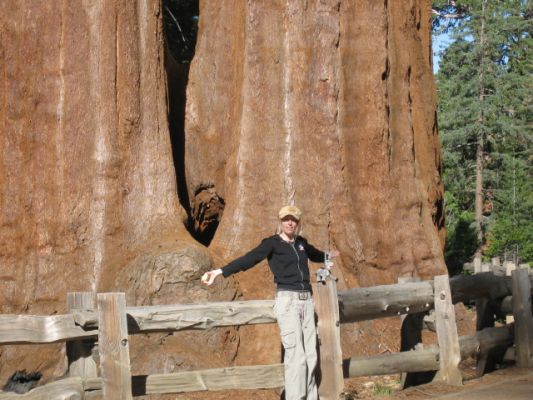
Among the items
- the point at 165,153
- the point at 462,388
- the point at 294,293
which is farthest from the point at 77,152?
the point at 462,388

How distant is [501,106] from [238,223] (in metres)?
33.7

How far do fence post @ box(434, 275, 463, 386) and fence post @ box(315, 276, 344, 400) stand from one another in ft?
5.99

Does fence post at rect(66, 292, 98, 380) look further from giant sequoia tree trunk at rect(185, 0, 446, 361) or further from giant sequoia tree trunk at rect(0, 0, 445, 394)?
giant sequoia tree trunk at rect(185, 0, 446, 361)

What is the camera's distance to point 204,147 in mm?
14703

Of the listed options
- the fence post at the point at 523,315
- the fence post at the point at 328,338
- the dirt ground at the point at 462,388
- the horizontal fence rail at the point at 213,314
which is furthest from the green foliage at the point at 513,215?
the fence post at the point at 328,338

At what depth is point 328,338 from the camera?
30.2 feet

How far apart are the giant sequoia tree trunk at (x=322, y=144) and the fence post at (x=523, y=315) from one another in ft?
6.54

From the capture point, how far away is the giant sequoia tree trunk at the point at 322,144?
13.2 meters

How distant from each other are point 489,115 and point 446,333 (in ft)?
110

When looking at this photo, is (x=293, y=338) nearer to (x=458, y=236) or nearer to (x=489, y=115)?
(x=458, y=236)

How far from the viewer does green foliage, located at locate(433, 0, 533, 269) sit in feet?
138

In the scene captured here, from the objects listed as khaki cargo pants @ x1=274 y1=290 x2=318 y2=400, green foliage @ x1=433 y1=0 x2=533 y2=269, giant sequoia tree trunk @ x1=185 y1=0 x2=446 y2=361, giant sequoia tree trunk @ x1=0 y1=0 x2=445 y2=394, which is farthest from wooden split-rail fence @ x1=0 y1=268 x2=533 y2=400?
green foliage @ x1=433 y1=0 x2=533 y2=269

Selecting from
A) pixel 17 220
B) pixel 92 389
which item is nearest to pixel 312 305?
pixel 92 389

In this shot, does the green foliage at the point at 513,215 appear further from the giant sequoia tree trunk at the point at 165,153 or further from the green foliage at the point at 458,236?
the giant sequoia tree trunk at the point at 165,153
